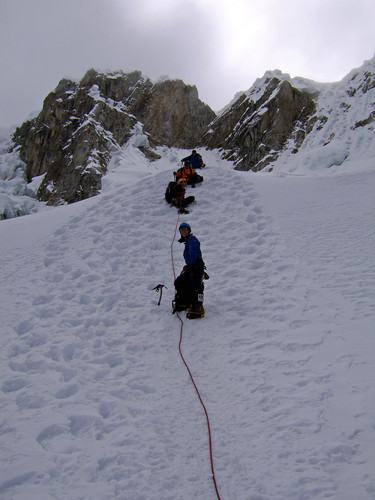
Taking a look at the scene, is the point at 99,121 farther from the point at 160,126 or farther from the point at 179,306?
the point at 179,306

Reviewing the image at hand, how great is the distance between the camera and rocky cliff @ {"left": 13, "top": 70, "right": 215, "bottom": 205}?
199 feet

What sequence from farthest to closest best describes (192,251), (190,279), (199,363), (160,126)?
1. (160,126)
2. (192,251)
3. (190,279)
4. (199,363)

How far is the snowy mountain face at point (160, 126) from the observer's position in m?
43.6

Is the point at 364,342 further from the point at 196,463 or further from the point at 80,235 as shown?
the point at 80,235

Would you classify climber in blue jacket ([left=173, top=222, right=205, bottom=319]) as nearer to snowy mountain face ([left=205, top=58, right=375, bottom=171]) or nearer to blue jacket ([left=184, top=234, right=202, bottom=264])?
blue jacket ([left=184, top=234, right=202, bottom=264])

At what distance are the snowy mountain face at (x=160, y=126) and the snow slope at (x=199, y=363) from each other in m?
27.3

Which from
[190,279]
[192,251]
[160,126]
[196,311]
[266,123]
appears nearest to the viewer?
[196,311]

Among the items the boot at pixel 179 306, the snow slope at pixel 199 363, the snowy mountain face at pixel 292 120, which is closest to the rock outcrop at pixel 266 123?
the snowy mountain face at pixel 292 120

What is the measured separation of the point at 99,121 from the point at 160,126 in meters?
12.8

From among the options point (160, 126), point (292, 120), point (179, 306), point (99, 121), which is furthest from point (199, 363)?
point (160, 126)

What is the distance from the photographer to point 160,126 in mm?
71000

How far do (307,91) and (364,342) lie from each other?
59.9m

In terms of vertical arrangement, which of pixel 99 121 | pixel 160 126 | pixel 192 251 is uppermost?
pixel 160 126

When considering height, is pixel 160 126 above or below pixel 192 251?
above
